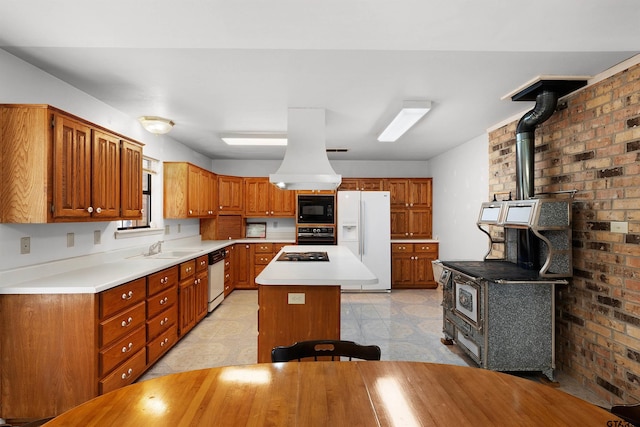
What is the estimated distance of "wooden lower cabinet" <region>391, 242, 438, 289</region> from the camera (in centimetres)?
620

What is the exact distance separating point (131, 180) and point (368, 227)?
3.95 metres

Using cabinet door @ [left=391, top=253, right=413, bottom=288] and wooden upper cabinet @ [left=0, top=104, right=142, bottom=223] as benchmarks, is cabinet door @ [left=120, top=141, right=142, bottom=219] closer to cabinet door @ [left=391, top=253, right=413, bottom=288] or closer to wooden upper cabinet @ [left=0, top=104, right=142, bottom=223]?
wooden upper cabinet @ [left=0, top=104, right=142, bottom=223]

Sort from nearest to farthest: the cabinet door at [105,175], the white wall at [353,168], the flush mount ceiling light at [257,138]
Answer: the cabinet door at [105,175]
the flush mount ceiling light at [257,138]
the white wall at [353,168]

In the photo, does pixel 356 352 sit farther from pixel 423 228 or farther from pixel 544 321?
pixel 423 228

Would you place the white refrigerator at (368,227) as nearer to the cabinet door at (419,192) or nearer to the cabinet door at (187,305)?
the cabinet door at (419,192)

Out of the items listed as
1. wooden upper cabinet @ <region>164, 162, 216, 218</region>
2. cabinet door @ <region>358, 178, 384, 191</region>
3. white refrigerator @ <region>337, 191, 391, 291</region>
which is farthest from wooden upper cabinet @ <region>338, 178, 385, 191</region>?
wooden upper cabinet @ <region>164, 162, 216, 218</region>

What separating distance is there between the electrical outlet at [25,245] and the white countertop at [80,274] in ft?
0.39

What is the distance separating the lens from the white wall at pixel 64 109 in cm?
230

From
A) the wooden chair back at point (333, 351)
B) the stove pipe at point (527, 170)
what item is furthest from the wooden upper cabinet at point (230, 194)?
the wooden chair back at point (333, 351)

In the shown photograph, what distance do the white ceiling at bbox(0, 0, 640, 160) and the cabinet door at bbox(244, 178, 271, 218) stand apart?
312 cm

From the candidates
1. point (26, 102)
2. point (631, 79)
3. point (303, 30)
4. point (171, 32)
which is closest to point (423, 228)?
point (631, 79)

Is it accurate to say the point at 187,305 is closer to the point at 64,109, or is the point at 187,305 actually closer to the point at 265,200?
the point at 64,109

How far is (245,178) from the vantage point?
6.46 metres

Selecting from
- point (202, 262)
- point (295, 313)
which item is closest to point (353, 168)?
point (202, 262)
